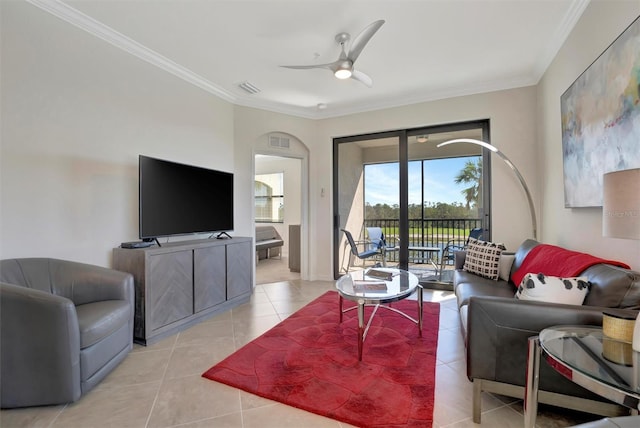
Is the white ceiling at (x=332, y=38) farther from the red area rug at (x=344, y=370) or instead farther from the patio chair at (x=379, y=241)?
the red area rug at (x=344, y=370)

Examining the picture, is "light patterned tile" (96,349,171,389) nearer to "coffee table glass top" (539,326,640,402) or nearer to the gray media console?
the gray media console

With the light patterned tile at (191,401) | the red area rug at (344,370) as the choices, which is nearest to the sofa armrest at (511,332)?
the red area rug at (344,370)

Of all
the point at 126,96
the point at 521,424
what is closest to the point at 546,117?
the point at 521,424

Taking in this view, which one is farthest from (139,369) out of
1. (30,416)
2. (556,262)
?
(556,262)

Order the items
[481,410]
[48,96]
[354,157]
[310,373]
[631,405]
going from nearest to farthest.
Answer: [631,405] < [481,410] < [310,373] < [48,96] < [354,157]

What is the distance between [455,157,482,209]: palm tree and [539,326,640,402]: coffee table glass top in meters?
2.89

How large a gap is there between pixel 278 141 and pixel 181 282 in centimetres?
272

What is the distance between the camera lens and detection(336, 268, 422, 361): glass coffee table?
2.21 m

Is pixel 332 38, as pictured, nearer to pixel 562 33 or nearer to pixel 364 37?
pixel 364 37

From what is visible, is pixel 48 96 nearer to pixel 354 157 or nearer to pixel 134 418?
pixel 134 418

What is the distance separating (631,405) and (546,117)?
3.20 meters

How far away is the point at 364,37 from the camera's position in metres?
2.28

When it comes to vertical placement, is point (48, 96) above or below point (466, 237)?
above

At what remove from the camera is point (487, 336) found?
5.04 feet
